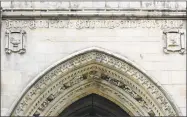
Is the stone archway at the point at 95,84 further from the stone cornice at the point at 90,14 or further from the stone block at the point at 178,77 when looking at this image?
the stone cornice at the point at 90,14

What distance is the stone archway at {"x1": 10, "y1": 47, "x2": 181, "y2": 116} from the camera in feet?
41.5

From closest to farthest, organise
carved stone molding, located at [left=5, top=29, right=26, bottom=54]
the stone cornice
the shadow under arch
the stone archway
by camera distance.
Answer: the stone archway → carved stone molding, located at [left=5, top=29, right=26, bottom=54] → the stone cornice → the shadow under arch

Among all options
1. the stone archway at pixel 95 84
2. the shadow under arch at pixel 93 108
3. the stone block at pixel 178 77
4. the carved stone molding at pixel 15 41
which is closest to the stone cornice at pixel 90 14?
the carved stone molding at pixel 15 41

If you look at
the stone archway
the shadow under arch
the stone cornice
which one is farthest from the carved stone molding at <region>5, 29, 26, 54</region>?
the shadow under arch

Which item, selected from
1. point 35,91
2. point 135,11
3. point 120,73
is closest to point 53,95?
point 35,91

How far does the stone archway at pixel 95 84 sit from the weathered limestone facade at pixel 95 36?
0.06m

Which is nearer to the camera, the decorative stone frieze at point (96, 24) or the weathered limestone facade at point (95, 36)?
the weathered limestone facade at point (95, 36)

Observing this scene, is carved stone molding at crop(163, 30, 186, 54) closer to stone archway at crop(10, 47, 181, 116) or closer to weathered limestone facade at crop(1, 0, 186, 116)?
weathered limestone facade at crop(1, 0, 186, 116)

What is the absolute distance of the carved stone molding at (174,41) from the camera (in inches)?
506

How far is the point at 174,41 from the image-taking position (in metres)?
12.9

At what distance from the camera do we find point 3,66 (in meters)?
12.7

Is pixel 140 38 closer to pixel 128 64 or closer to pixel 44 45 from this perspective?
pixel 128 64

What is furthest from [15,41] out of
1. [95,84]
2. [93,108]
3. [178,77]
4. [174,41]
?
[178,77]

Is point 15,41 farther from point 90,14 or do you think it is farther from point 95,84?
point 95,84
